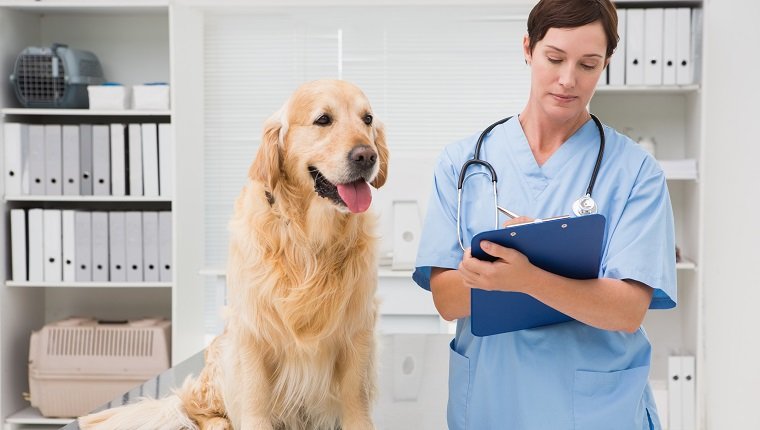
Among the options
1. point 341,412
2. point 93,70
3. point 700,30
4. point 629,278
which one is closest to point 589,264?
point 629,278

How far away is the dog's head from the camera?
1244 mm

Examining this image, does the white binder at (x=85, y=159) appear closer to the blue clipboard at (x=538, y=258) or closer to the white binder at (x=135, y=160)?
the white binder at (x=135, y=160)

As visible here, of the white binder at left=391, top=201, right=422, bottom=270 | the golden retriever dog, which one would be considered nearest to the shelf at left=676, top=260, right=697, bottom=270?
the white binder at left=391, top=201, right=422, bottom=270

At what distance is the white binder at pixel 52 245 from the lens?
12.2 ft

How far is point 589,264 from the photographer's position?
3.71 feet

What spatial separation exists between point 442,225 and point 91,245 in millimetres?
2823

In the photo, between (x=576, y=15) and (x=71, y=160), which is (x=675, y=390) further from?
(x=71, y=160)

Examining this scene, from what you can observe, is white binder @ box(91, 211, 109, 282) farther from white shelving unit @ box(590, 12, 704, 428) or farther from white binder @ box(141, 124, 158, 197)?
white shelving unit @ box(590, 12, 704, 428)

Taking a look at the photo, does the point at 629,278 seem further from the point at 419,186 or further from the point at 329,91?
the point at 419,186

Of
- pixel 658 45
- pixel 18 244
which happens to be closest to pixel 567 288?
pixel 658 45

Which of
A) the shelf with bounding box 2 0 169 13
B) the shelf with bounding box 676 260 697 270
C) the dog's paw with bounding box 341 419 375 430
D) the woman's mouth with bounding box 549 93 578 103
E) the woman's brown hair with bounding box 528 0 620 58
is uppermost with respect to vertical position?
the shelf with bounding box 2 0 169 13

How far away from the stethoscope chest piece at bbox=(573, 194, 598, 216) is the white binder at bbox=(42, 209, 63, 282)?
124 inches

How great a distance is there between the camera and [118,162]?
146 inches

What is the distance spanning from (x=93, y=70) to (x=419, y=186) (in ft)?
6.17
